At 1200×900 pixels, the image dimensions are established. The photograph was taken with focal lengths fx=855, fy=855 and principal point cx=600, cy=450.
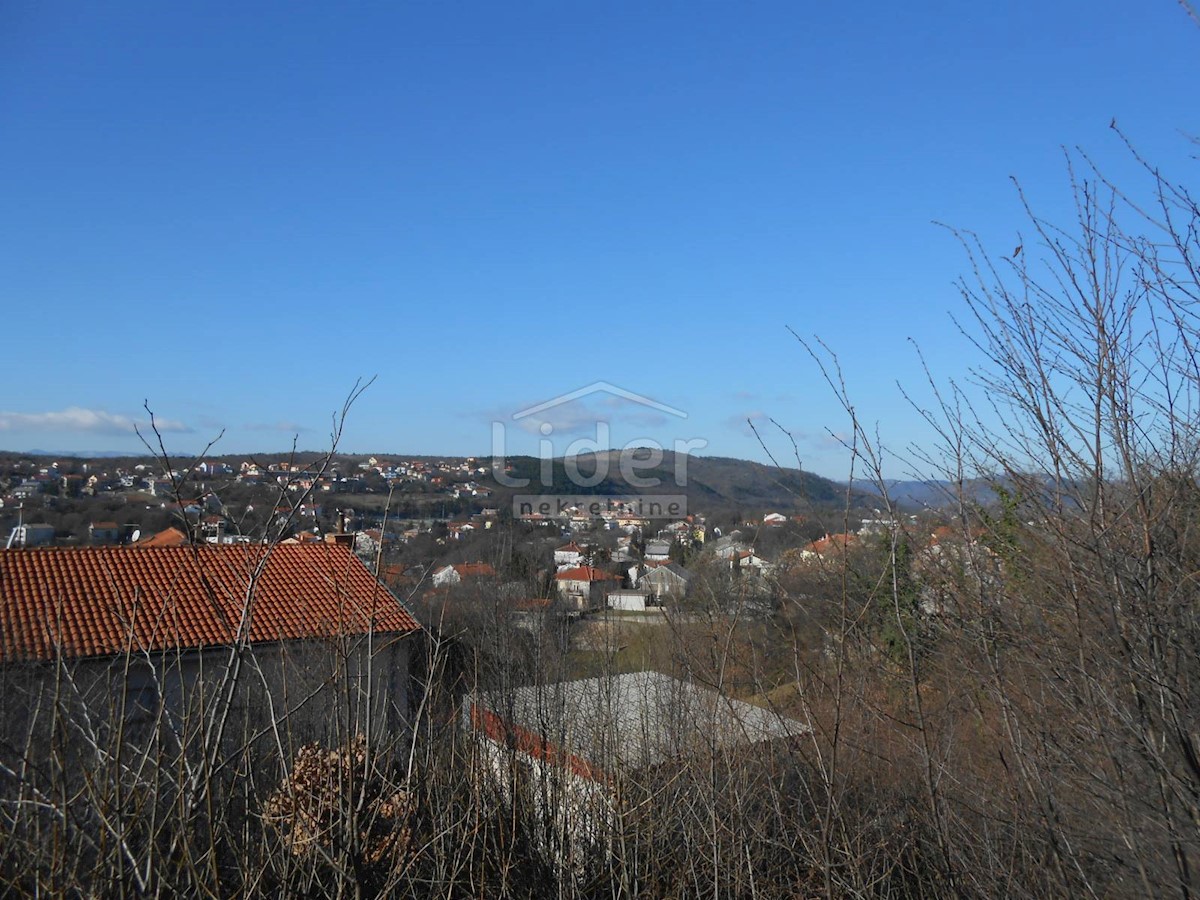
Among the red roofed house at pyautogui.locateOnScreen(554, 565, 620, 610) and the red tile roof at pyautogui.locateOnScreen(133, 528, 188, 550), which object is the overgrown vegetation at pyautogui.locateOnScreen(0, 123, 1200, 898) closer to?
the red roofed house at pyautogui.locateOnScreen(554, 565, 620, 610)

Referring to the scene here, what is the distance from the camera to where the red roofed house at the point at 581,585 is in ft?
42.6

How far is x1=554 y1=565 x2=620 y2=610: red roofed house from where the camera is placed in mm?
12992

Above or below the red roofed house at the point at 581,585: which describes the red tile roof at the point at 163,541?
above

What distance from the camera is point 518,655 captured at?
6.82 meters

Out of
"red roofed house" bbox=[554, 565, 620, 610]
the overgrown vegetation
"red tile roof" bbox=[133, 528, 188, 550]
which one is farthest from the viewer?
"red roofed house" bbox=[554, 565, 620, 610]

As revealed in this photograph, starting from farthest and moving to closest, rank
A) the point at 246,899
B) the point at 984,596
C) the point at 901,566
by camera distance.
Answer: the point at 901,566, the point at 984,596, the point at 246,899

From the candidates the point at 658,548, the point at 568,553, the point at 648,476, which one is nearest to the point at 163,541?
the point at 568,553

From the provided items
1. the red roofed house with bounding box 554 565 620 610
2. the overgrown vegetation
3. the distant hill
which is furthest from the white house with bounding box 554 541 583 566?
the overgrown vegetation

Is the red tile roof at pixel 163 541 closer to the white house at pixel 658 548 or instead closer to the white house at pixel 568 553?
the white house at pixel 568 553

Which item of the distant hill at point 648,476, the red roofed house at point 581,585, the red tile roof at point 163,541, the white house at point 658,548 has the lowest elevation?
the red roofed house at point 581,585

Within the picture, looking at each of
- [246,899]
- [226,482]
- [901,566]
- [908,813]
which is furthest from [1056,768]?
[226,482]

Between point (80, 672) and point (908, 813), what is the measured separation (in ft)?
21.2

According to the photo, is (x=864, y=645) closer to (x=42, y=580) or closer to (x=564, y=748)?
(x=564, y=748)

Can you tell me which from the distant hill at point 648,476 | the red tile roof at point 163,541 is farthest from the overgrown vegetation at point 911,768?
the distant hill at point 648,476
